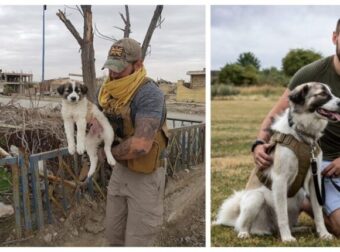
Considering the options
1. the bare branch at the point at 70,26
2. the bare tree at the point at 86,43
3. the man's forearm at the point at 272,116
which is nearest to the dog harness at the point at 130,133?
the bare tree at the point at 86,43

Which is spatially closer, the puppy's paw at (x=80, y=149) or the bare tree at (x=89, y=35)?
the puppy's paw at (x=80, y=149)

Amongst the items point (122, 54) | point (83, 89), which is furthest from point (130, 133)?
point (122, 54)

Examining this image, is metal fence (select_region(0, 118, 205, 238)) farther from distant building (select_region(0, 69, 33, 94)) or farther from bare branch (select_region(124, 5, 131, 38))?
bare branch (select_region(124, 5, 131, 38))

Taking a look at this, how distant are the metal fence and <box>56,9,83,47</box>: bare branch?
35.3 inches

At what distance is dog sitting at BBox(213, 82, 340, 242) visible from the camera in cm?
469

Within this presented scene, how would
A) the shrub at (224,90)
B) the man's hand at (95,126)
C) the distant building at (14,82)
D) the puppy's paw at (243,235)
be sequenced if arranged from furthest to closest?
the shrub at (224,90)
the puppy's paw at (243,235)
the distant building at (14,82)
the man's hand at (95,126)

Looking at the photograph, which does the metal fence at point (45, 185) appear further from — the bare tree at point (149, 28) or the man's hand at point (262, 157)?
the bare tree at point (149, 28)

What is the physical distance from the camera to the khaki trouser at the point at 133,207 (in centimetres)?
472

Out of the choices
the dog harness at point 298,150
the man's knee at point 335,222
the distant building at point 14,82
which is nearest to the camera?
the dog harness at point 298,150

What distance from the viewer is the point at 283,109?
5.17 m

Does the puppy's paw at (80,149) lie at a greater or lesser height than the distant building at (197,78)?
lesser

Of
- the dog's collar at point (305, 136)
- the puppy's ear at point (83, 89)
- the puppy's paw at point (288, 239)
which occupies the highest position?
the puppy's ear at point (83, 89)

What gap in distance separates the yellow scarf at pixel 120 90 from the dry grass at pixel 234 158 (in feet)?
4.56

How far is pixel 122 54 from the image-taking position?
15.1 feet
